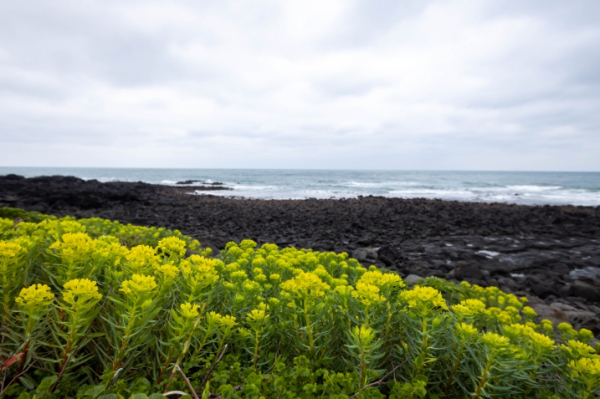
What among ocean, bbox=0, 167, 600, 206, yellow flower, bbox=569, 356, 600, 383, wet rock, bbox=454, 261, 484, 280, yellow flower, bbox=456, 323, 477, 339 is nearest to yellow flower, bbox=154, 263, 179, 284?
yellow flower, bbox=456, 323, 477, 339

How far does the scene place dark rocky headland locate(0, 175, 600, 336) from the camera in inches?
284

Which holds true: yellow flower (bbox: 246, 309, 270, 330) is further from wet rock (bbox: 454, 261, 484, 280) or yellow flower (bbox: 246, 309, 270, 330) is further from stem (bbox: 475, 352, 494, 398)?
wet rock (bbox: 454, 261, 484, 280)

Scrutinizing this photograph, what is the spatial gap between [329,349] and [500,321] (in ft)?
5.27

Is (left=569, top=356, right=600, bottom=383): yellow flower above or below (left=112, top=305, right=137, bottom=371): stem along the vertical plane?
below

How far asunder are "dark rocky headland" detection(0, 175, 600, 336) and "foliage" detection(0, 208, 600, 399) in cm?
450

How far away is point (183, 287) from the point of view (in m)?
1.63

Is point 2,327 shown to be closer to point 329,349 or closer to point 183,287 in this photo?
point 183,287

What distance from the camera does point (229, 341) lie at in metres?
1.64

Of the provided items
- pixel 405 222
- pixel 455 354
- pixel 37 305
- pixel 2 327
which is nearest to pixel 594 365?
pixel 455 354

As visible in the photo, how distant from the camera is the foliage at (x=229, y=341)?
1.19 m

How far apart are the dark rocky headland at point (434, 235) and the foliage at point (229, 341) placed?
4.50 meters

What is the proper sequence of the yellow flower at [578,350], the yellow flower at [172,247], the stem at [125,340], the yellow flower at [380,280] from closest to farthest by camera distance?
the stem at [125,340] → the yellow flower at [578,350] → the yellow flower at [380,280] → the yellow flower at [172,247]

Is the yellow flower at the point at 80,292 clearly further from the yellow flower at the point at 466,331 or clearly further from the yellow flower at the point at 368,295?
the yellow flower at the point at 466,331

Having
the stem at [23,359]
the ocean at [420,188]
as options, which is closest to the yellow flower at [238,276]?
the stem at [23,359]
